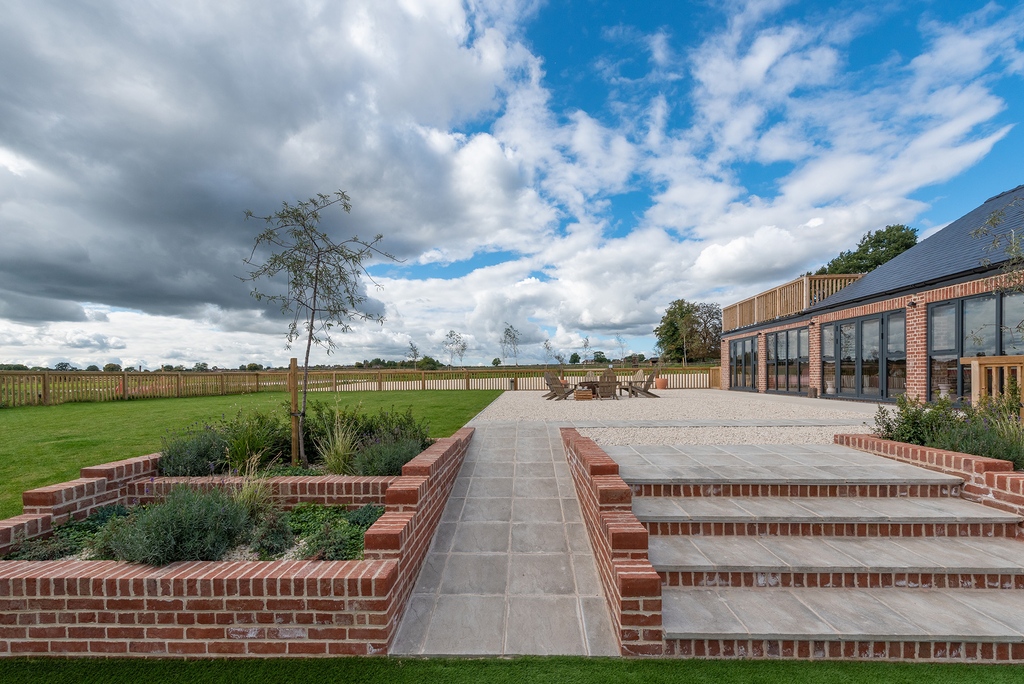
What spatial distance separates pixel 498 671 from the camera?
194 centimetres

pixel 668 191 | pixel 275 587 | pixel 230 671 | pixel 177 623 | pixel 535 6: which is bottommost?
pixel 230 671

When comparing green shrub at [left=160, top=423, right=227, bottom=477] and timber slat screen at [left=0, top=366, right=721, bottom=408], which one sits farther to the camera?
timber slat screen at [left=0, top=366, right=721, bottom=408]

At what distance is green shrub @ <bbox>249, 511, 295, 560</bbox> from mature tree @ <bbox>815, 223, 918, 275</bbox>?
3983 cm

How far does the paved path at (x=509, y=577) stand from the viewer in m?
2.17

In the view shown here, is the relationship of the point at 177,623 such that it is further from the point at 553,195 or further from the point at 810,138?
the point at 810,138

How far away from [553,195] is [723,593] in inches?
418

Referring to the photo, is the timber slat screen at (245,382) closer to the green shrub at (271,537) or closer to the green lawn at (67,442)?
the green lawn at (67,442)

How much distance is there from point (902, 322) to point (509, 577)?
1255cm

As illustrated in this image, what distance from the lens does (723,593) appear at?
253 cm

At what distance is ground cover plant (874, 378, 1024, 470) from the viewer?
12.3 ft

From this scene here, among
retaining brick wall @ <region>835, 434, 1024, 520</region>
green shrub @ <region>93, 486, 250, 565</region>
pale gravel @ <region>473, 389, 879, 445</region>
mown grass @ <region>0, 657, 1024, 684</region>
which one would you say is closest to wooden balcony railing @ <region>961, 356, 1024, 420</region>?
pale gravel @ <region>473, 389, 879, 445</region>

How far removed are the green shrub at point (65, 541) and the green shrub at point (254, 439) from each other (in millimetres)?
915

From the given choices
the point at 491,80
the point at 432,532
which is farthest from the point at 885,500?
the point at 491,80

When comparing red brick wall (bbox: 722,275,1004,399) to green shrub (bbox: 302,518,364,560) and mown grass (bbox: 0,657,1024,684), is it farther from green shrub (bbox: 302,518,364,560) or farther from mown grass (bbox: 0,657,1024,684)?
green shrub (bbox: 302,518,364,560)
